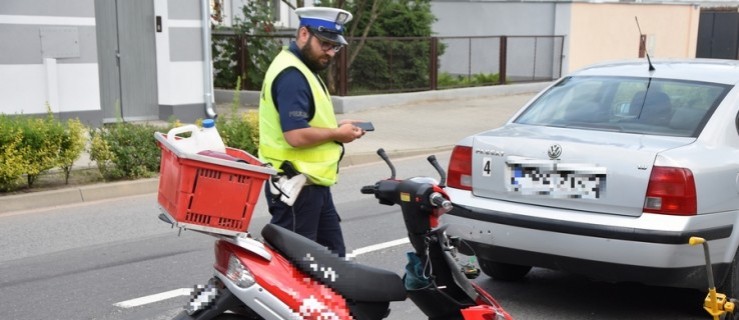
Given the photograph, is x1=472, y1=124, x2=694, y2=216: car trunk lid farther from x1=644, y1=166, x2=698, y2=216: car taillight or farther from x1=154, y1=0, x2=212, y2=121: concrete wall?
→ x1=154, y1=0, x2=212, y2=121: concrete wall

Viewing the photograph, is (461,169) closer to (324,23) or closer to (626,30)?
(324,23)

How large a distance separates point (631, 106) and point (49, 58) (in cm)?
997

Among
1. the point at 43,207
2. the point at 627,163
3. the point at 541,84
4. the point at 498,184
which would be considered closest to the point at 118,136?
the point at 43,207

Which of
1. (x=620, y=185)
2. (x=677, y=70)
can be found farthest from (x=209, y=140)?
(x=677, y=70)

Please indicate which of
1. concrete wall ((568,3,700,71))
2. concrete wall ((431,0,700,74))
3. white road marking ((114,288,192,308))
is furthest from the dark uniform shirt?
concrete wall ((568,3,700,71))

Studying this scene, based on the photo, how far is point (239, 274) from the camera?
3674 millimetres

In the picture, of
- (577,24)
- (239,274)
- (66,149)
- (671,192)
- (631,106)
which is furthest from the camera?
(577,24)

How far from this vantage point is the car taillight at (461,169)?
5.61 metres

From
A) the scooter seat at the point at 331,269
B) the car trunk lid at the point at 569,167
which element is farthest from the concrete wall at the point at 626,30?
the scooter seat at the point at 331,269

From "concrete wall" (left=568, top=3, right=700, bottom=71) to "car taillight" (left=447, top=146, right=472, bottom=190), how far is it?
62.5 feet

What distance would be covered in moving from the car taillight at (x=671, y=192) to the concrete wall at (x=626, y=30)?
772 inches

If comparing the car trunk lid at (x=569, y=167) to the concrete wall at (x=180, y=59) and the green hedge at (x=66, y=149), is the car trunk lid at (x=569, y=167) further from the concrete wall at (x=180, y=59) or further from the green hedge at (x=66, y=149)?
the concrete wall at (x=180, y=59)

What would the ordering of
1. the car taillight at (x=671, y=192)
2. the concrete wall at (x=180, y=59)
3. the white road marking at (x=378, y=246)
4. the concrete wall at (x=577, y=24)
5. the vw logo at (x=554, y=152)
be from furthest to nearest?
1. the concrete wall at (x=577, y=24)
2. the concrete wall at (x=180, y=59)
3. the white road marking at (x=378, y=246)
4. the vw logo at (x=554, y=152)
5. the car taillight at (x=671, y=192)

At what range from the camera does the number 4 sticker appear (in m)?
5.46
